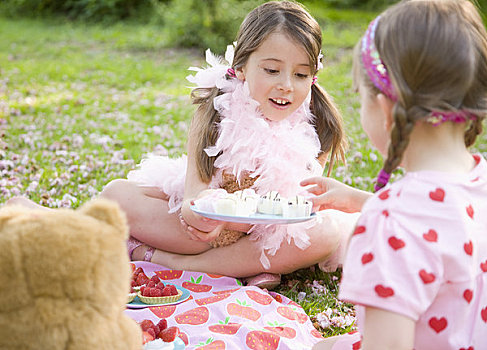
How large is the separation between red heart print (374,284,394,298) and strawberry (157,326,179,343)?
92 centimetres

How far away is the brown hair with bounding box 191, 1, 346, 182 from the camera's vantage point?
2807mm

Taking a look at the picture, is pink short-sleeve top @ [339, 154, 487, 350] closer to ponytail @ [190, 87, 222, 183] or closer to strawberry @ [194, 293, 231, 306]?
strawberry @ [194, 293, 231, 306]

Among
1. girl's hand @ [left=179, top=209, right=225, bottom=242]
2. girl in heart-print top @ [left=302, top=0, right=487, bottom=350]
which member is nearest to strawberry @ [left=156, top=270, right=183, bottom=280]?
girl's hand @ [left=179, top=209, right=225, bottom=242]

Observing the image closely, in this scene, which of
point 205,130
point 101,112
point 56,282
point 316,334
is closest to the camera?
point 56,282

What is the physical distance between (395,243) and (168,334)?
39.5 inches

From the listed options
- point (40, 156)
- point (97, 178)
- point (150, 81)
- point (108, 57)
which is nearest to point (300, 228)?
point (97, 178)

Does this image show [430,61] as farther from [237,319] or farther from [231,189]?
[231,189]

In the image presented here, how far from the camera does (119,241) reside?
1520mm

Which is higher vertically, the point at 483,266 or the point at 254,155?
the point at 483,266

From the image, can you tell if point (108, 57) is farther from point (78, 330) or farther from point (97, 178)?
point (78, 330)

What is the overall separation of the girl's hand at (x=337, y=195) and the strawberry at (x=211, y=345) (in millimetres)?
602

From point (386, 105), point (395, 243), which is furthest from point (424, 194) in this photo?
point (386, 105)

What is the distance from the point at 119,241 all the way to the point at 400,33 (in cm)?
88

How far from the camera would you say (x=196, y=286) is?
2.89m
